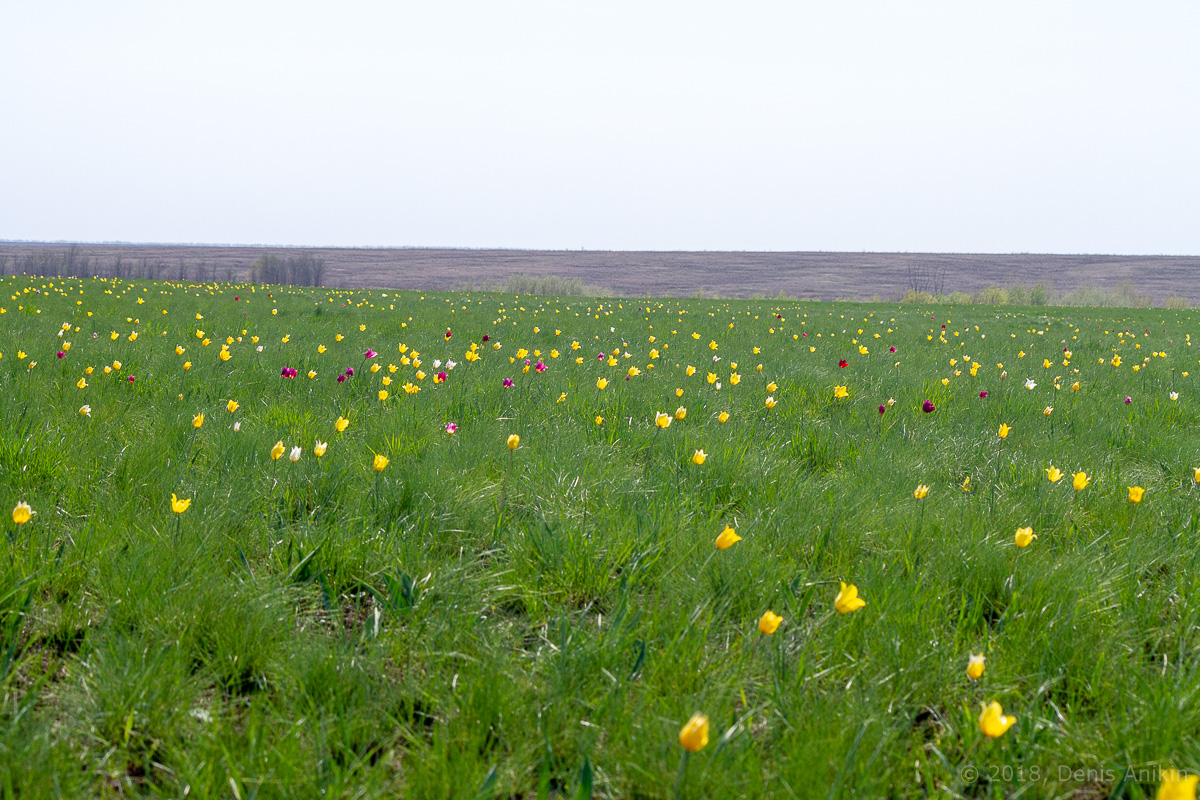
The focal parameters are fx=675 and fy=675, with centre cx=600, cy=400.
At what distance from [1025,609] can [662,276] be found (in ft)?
237

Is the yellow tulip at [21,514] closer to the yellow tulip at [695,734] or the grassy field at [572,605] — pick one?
the grassy field at [572,605]

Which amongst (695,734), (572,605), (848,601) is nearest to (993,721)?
(848,601)

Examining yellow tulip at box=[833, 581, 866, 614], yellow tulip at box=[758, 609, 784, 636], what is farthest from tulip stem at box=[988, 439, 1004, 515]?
yellow tulip at box=[758, 609, 784, 636]

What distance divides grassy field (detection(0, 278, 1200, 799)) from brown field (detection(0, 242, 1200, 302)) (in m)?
50.7

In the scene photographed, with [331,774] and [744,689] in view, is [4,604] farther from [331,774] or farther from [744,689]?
[744,689]


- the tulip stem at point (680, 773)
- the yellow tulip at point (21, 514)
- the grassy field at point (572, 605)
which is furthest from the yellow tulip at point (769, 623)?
the yellow tulip at point (21, 514)

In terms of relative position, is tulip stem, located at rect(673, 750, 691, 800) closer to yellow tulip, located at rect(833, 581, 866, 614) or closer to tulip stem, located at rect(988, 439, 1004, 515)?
yellow tulip, located at rect(833, 581, 866, 614)

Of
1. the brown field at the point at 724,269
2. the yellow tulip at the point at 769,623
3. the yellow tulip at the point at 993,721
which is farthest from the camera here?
the brown field at the point at 724,269

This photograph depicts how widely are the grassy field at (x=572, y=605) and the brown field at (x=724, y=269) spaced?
50743 mm

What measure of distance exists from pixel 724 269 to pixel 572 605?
79.9m

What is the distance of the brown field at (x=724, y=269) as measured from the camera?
5984 cm

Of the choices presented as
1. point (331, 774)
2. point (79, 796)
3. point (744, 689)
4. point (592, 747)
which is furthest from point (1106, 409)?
point (79, 796)

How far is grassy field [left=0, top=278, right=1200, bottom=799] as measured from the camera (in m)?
1.35

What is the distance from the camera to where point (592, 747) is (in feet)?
4.57
